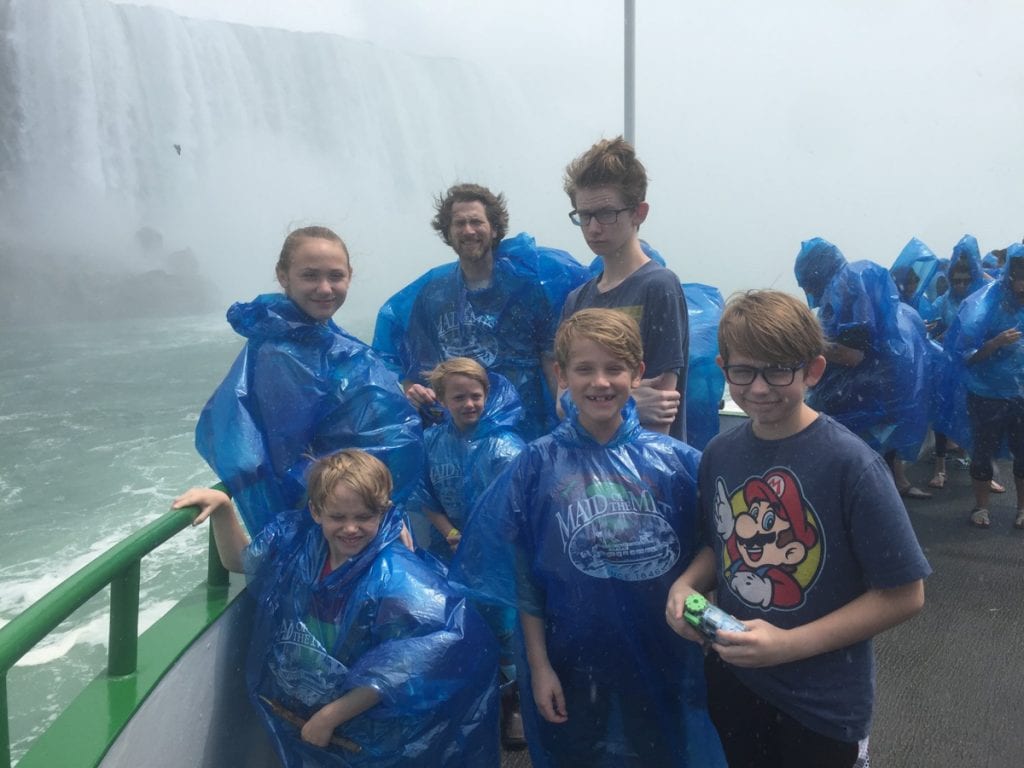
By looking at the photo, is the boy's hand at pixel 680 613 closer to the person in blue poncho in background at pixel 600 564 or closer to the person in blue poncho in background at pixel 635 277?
the person in blue poncho in background at pixel 600 564

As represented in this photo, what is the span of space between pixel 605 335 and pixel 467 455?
90 cm

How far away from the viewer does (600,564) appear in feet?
5.18

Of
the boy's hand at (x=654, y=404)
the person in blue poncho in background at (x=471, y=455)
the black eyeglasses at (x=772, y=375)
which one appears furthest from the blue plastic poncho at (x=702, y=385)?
the black eyeglasses at (x=772, y=375)

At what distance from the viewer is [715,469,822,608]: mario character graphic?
132 cm

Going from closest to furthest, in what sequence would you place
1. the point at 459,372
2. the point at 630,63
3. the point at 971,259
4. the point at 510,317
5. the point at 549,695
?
the point at 549,695 < the point at 459,372 < the point at 510,317 < the point at 630,63 < the point at 971,259

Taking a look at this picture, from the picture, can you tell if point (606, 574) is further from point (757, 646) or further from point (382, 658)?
point (382, 658)

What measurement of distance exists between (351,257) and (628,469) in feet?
3.83

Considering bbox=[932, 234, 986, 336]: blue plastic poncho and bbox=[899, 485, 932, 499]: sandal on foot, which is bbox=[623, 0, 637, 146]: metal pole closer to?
bbox=[932, 234, 986, 336]: blue plastic poncho

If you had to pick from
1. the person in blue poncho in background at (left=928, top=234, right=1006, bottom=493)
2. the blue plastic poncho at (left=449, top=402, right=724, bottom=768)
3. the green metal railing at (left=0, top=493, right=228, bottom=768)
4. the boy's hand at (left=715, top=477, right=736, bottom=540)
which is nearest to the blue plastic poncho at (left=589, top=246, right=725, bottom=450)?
the blue plastic poncho at (left=449, top=402, right=724, bottom=768)

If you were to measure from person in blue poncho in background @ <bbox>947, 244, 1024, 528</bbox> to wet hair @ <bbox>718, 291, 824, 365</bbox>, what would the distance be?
126 inches

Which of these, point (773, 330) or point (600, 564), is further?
point (600, 564)

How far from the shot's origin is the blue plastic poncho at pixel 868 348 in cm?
374

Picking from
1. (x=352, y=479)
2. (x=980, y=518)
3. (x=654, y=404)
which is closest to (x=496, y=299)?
(x=654, y=404)

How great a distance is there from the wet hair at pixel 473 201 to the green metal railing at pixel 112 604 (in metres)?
1.18
